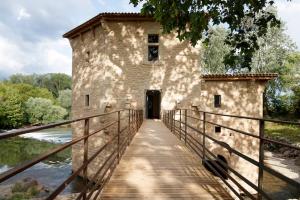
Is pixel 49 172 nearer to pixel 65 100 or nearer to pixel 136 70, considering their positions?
pixel 136 70

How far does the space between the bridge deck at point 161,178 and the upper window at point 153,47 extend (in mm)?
11822

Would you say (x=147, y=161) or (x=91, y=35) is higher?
(x=91, y=35)

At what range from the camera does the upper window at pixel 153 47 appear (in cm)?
1829

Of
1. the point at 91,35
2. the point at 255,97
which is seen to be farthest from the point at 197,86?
the point at 91,35

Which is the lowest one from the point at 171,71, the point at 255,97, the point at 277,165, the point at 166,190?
the point at 277,165

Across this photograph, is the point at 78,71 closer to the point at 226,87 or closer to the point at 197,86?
the point at 197,86

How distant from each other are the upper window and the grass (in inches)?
636

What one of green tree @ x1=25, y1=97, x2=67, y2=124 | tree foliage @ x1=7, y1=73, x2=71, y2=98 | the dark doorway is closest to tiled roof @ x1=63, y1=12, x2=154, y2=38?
the dark doorway

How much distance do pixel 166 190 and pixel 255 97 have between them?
1708 cm

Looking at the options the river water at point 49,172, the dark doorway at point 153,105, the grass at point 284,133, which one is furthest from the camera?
the grass at point 284,133

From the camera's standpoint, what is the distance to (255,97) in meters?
19.9

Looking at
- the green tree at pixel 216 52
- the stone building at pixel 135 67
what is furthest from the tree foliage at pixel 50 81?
the stone building at pixel 135 67

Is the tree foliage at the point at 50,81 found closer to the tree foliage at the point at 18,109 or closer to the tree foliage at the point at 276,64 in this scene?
the tree foliage at the point at 18,109

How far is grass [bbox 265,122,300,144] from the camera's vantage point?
27900 millimetres
